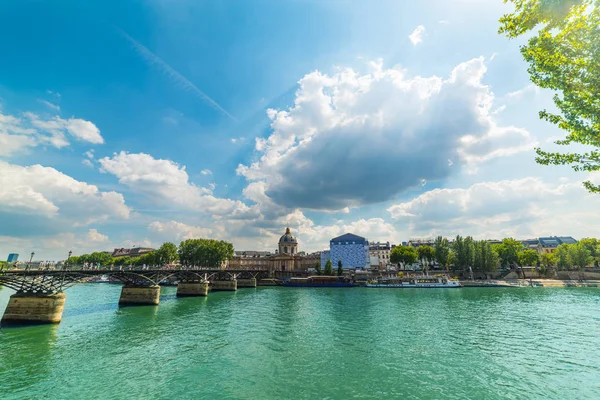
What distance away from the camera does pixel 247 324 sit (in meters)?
32.7

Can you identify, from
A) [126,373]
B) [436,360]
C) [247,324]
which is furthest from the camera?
[247,324]

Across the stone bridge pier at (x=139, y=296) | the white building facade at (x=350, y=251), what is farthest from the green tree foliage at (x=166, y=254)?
the white building facade at (x=350, y=251)

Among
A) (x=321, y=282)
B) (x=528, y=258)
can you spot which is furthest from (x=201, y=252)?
(x=528, y=258)

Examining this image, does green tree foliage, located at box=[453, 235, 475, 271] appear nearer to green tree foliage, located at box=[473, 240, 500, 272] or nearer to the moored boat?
green tree foliage, located at box=[473, 240, 500, 272]

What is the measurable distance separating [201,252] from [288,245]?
7222 centimetres

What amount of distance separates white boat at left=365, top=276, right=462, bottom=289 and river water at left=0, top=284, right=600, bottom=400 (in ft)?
163

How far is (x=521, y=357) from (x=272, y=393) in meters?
18.8

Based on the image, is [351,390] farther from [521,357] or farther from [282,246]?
[282,246]

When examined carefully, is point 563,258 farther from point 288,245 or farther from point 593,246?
point 288,245

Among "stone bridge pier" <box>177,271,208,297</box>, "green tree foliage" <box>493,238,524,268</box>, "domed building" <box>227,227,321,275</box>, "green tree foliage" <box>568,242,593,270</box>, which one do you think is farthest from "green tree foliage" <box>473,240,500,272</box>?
"stone bridge pier" <box>177,271,208,297</box>

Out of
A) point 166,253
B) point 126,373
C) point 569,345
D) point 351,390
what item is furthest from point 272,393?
point 166,253

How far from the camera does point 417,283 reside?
86.2 metres

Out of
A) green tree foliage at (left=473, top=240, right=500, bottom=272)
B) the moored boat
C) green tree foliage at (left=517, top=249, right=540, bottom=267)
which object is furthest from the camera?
green tree foliage at (left=517, top=249, right=540, bottom=267)

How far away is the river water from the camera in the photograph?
15172 millimetres
